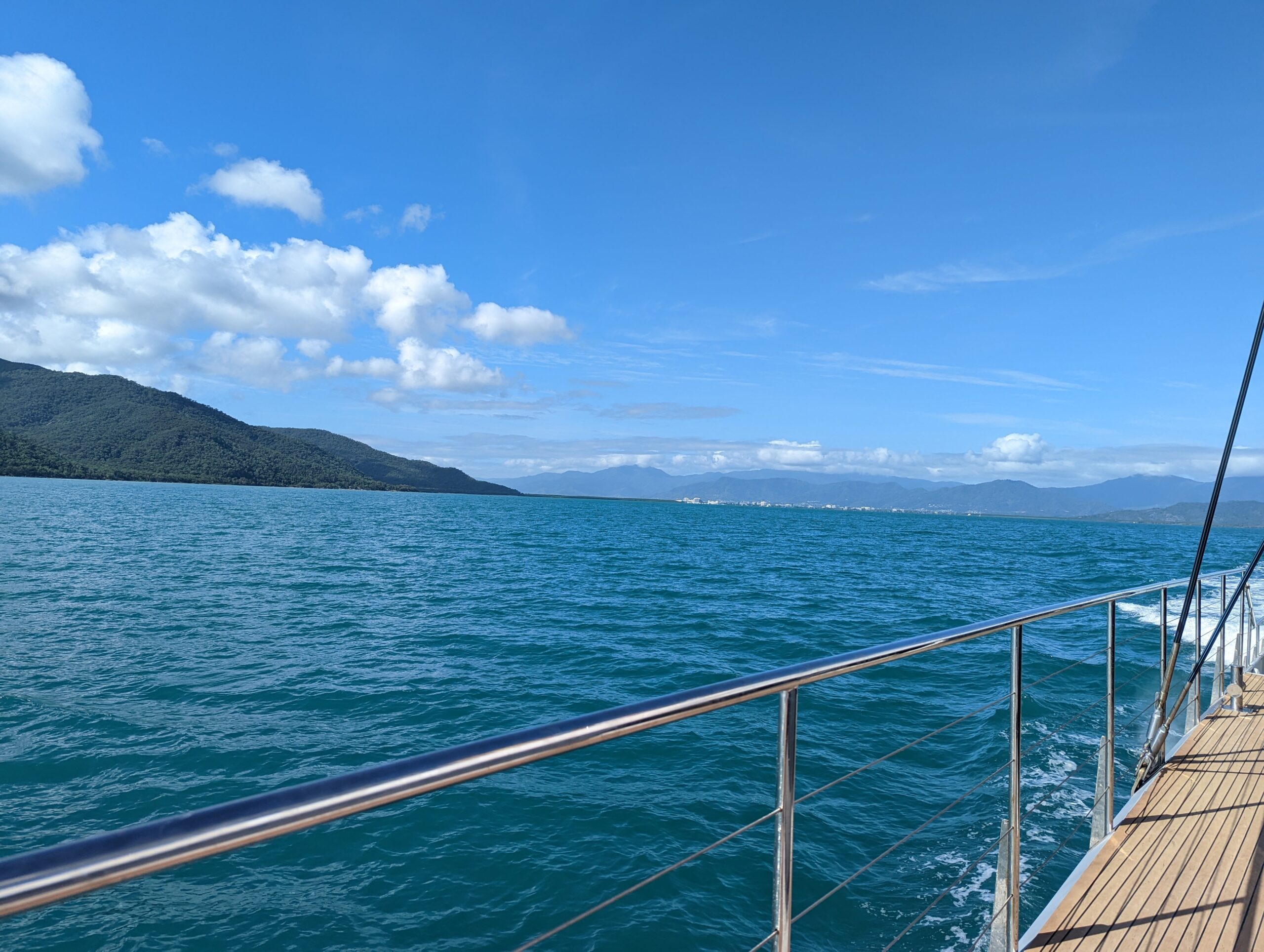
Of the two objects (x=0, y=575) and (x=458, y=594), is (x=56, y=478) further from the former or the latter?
(x=458, y=594)

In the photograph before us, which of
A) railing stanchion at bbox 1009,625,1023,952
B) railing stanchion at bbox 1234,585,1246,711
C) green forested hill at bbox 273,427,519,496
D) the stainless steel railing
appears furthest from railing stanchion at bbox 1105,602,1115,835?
green forested hill at bbox 273,427,519,496

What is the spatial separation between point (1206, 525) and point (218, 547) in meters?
32.3

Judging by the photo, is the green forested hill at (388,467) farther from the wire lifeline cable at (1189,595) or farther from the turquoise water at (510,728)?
the wire lifeline cable at (1189,595)

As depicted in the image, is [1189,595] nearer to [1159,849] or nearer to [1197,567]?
[1197,567]

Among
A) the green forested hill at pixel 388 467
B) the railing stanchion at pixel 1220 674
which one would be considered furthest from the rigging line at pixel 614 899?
the green forested hill at pixel 388 467

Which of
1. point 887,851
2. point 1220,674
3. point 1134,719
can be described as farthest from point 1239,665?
point 887,851

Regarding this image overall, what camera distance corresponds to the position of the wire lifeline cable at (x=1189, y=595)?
338cm

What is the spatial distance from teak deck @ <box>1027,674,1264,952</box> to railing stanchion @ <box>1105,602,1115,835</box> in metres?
0.10

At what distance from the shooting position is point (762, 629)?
14.9 metres

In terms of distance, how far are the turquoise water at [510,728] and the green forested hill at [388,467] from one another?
163 meters

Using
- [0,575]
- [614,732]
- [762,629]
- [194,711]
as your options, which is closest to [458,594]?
[762,629]

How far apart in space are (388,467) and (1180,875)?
641 ft

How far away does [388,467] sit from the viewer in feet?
611

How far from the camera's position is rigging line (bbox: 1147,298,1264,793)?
336 cm
